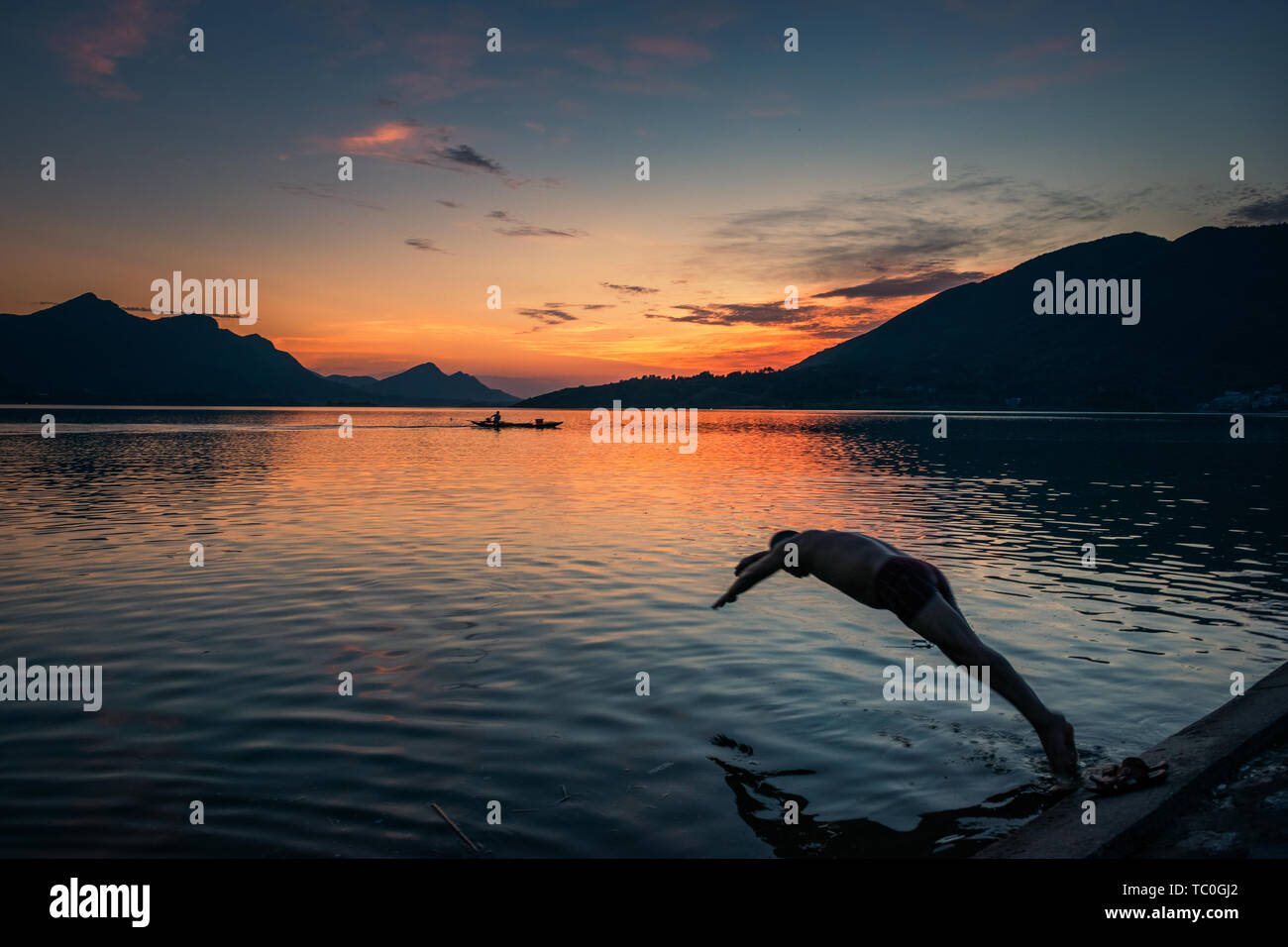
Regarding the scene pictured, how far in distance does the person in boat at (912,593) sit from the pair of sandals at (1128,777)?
73 cm

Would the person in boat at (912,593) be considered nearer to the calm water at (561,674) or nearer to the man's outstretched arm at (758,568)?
the man's outstretched arm at (758,568)

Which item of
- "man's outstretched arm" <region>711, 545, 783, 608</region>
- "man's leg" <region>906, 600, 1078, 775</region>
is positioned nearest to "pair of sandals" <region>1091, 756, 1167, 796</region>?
"man's leg" <region>906, 600, 1078, 775</region>

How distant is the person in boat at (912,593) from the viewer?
19.6 ft

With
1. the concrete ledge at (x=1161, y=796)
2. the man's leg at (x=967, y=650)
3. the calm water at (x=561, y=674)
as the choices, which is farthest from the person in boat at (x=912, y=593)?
the concrete ledge at (x=1161, y=796)

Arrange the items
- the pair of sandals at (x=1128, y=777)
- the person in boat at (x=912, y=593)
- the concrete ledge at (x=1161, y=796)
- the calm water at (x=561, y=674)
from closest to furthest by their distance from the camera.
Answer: the concrete ledge at (x=1161, y=796) < the pair of sandals at (x=1128, y=777) < the calm water at (x=561, y=674) < the person in boat at (x=912, y=593)

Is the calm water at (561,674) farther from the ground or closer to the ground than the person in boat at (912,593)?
closer to the ground

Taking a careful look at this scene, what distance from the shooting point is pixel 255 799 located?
6.04m

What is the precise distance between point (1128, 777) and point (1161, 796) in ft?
1.06

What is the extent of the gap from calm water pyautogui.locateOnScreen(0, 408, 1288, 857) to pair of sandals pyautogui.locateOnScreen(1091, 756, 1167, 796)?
59cm
